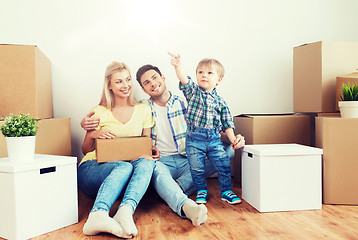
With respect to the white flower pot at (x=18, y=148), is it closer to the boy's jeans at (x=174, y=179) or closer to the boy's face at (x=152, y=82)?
the boy's jeans at (x=174, y=179)

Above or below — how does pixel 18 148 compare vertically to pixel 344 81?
below

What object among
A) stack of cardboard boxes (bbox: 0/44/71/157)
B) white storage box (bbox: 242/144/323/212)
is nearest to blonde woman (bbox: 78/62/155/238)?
stack of cardboard boxes (bbox: 0/44/71/157)

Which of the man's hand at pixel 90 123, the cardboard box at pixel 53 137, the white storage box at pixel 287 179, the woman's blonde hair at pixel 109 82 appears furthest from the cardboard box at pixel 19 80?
the white storage box at pixel 287 179

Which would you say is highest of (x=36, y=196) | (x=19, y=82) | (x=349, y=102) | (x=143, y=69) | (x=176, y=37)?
(x=176, y=37)

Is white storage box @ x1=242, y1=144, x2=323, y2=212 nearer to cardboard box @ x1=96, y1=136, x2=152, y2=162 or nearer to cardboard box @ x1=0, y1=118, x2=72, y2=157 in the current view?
cardboard box @ x1=96, y1=136, x2=152, y2=162

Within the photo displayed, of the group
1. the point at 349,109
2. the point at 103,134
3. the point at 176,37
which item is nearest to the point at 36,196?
the point at 103,134

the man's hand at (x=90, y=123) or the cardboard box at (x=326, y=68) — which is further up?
the cardboard box at (x=326, y=68)

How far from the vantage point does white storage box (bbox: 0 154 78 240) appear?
1071 millimetres

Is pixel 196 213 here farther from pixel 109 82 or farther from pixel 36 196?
pixel 109 82

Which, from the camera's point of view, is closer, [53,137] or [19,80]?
[19,80]

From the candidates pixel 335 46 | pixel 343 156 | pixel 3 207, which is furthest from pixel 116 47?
pixel 343 156

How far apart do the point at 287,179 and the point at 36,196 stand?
106 cm

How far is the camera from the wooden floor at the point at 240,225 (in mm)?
1100

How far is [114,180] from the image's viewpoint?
1.26 meters
